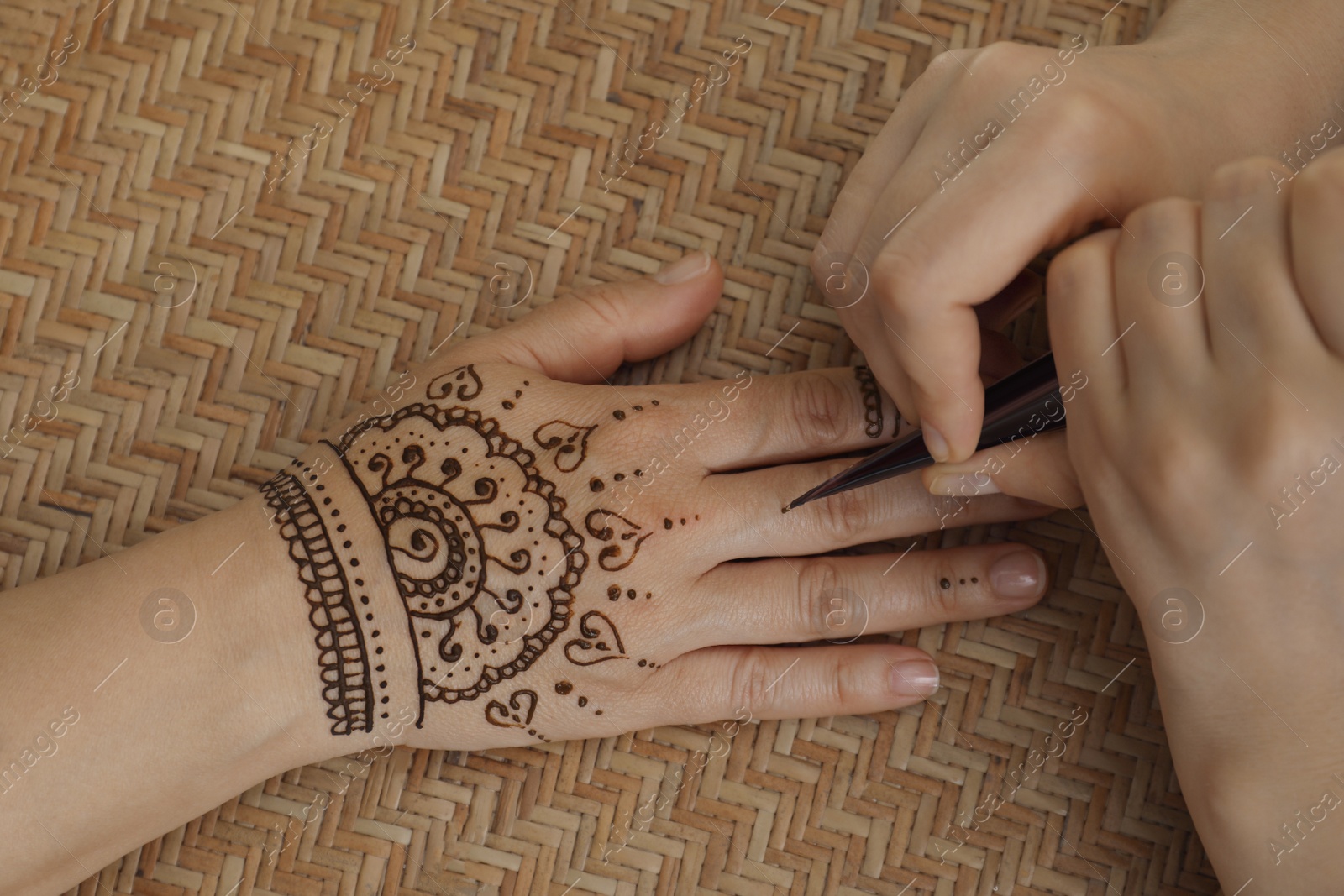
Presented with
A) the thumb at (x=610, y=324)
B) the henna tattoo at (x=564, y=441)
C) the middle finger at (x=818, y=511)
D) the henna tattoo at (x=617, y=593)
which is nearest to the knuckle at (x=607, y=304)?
the thumb at (x=610, y=324)

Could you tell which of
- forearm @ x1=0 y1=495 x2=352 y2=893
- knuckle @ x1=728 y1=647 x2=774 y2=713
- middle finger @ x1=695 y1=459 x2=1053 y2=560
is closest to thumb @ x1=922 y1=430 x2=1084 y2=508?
middle finger @ x1=695 y1=459 x2=1053 y2=560

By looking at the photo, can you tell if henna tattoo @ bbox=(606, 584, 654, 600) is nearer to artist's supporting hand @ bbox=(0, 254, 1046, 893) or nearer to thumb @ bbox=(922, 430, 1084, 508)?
artist's supporting hand @ bbox=(0, 254, 1046, 893)

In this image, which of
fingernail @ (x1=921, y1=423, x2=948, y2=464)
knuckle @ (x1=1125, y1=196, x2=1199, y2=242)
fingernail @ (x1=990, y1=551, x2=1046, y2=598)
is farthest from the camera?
fingernail @ (x1=990, y1=551, x2=1046, y2=598)

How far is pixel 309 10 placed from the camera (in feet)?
4.80

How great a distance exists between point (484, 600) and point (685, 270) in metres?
0.54

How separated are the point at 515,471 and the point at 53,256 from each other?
2.53 ft

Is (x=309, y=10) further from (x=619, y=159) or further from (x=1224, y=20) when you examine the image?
(x=1224, y=20)

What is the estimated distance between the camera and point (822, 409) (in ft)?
4.43

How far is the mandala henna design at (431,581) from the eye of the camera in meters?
1.32

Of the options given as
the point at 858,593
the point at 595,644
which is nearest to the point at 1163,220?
the point at 858,593

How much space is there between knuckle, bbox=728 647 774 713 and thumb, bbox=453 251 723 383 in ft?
1.54

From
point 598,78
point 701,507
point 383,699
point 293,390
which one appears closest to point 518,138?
point 598,78

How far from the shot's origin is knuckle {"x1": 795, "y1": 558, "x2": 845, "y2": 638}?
4.40ft

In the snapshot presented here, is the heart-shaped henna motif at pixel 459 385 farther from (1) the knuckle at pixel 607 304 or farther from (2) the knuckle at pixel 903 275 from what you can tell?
(2) the knuckle at pixel 903 275
